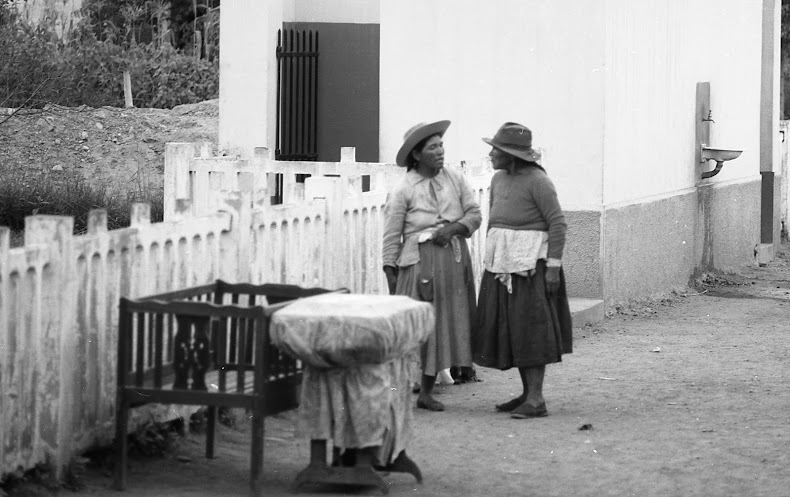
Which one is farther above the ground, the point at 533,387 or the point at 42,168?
the point at 42,168

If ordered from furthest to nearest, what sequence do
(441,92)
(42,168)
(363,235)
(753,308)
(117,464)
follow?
1. (42,168)
2. (753,308)
3. (441,92)
4. (363,235)
5. (117,464)

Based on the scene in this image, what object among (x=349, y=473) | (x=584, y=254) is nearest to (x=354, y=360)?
(x=349, y=473)

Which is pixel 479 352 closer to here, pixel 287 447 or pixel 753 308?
pixel 287 447

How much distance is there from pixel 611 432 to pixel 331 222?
81.7 inches

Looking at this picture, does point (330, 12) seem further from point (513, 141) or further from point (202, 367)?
point (202, 367)

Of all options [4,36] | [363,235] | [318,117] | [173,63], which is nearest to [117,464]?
[363,235]

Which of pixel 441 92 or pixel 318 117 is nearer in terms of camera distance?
pixel 441 92

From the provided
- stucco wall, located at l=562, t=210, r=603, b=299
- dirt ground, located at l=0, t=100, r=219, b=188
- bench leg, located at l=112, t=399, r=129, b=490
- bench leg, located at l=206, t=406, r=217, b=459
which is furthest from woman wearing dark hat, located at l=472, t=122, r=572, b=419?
dirt ground, located at l=0, t=100, r=219, b=188

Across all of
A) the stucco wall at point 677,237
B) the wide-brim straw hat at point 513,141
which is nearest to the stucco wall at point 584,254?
the stucco wall at point 677,237

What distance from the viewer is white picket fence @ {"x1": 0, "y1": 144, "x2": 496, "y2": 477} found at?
5.18 m

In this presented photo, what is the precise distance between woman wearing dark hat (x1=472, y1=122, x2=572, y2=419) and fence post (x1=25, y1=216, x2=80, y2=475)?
2842mm

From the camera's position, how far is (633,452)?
22.0 feet

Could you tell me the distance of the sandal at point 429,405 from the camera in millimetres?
7762

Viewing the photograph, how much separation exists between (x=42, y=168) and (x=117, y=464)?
15.7 m
